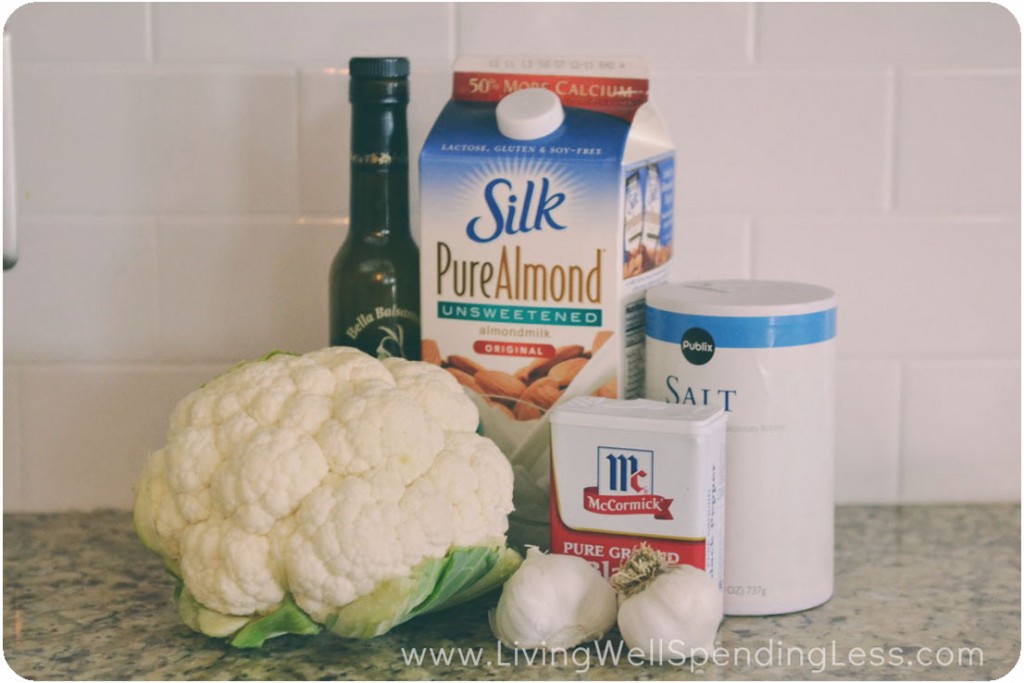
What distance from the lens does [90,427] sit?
1.24 m

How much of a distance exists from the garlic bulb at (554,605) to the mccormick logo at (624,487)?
46 millimetres

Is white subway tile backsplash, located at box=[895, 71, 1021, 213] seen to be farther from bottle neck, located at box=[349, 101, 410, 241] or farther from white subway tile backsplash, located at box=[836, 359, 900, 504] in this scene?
bottle neck, located at box=[349, 101, 410, 241]

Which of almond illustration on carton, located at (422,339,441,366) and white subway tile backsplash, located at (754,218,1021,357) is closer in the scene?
almond illustration on carton, located at (422,339,441,366)

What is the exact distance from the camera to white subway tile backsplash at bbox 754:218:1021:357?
47.6 inches

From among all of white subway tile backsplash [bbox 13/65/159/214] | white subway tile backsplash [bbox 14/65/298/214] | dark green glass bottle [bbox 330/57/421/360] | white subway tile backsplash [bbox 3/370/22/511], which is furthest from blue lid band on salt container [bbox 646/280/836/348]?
white subway tile backsplash [bbox 3/370/22/511]

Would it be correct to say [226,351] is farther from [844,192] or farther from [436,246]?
[844,192]

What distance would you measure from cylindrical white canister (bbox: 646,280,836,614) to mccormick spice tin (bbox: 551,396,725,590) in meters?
0.02

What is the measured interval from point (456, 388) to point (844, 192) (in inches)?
18.0

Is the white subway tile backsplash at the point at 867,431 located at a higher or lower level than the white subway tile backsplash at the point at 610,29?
lower

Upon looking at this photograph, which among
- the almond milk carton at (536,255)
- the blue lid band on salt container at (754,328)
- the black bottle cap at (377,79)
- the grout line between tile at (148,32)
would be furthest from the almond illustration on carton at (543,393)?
the grout line between tile at (148,32)

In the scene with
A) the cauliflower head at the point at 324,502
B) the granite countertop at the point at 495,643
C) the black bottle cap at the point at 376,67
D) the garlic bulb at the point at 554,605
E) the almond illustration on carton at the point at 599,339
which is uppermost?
the black bottle cap at the point at 376,67

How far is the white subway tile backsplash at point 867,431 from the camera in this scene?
123 centimetres

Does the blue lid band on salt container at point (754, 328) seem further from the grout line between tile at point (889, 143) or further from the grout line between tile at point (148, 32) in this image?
the grout line between tile at point (148, 32)

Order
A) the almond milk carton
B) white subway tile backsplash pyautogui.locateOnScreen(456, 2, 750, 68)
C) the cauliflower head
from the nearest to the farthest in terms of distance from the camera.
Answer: the cauliflower head, the almond milk carton, white subway tile backsplash pyautogui.locateOnScreen(456, 2, 750, 68)
